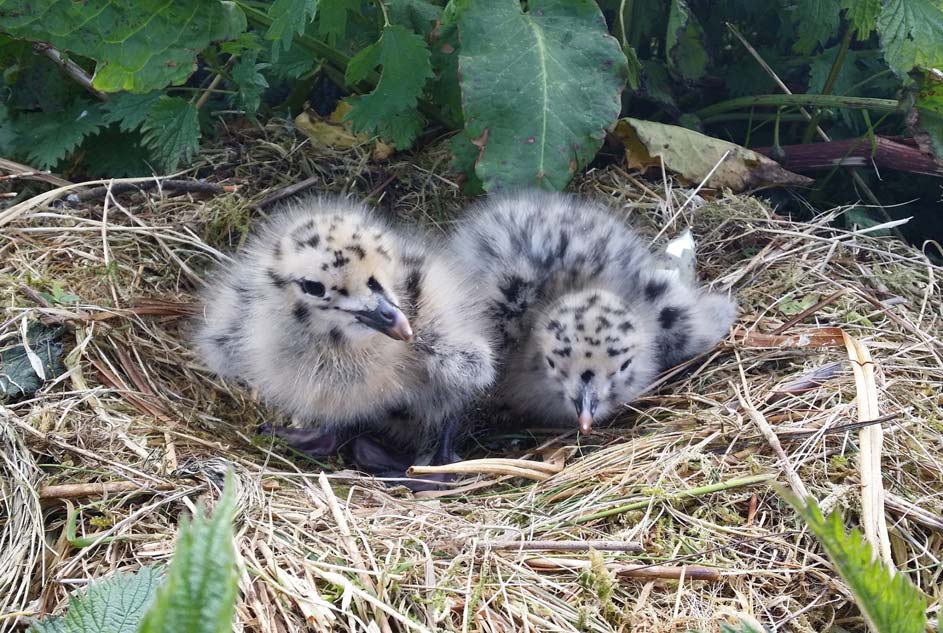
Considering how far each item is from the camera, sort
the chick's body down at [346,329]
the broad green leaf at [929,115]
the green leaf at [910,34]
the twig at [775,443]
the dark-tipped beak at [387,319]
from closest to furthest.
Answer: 1. the twig at [775,443]
2. the dark-tipped beak at [387,319]
3. the chick's body down at [346,329]
4. the green leaf at [910,34]
5. the broad green leaf at [929,115]

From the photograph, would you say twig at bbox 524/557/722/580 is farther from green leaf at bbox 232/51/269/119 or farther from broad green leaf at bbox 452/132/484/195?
green leaf at bbox 232/51/269/119

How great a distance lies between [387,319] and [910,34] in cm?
244

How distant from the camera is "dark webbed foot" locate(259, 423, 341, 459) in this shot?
3.28m

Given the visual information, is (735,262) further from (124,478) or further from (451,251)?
(124,478)

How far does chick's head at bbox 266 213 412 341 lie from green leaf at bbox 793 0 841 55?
2.18 meters

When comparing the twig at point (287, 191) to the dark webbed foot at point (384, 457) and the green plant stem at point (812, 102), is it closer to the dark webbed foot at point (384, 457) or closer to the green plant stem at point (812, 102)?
the dark webbed foot at point (384, 457)

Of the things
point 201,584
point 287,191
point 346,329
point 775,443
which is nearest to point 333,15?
point 287,191

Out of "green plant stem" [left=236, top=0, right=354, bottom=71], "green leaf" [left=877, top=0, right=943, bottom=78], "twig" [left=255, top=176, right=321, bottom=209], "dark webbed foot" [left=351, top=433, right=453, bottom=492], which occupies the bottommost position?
"dark webbed foot" [left=351, top=433, right=453, bottom=492]

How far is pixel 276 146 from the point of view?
4094 millimetres

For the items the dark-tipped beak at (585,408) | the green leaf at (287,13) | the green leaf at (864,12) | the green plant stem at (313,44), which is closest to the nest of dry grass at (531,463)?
the dark-tipped beak at (585,408)

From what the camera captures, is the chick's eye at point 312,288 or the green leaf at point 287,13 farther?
the green leaf at point 287,13

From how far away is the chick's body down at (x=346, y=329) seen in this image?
2.82m

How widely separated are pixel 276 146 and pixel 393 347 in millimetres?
1527

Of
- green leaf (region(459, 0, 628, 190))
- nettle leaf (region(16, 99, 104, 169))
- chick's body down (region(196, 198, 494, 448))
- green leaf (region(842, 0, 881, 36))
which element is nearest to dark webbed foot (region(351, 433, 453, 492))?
chick's body down (region(196, 198, 494, 448))
